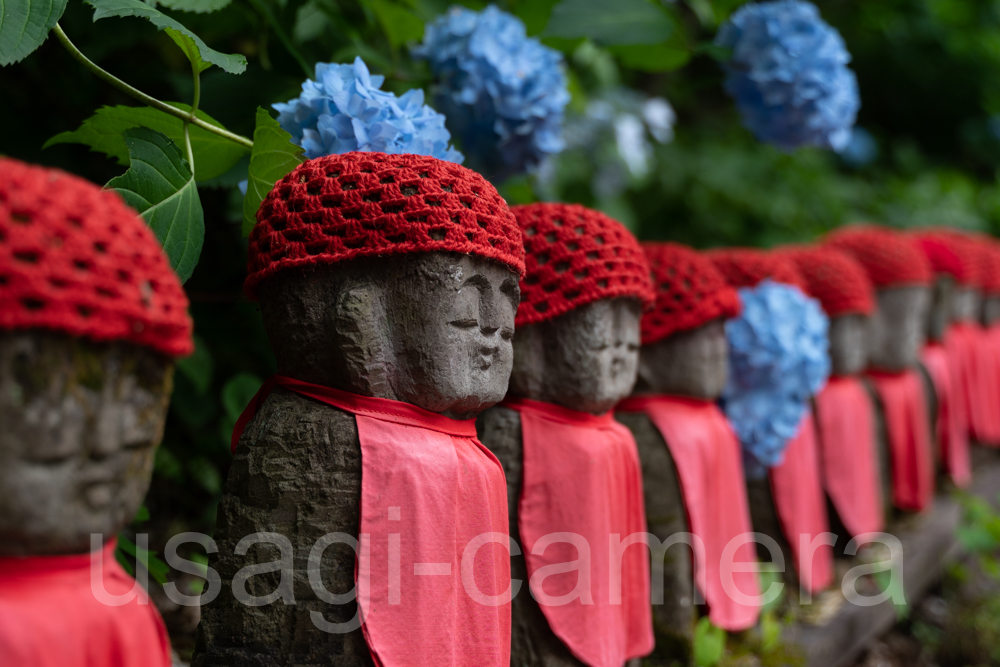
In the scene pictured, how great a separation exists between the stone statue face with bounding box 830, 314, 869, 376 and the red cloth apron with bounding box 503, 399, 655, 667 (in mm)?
1333

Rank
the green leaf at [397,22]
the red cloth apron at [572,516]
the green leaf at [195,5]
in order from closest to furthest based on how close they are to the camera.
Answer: the green leaf at [195,5]
the red cloth apron at [572,516]
the green leaf at [397,22]

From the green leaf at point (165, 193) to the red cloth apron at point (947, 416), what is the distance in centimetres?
290

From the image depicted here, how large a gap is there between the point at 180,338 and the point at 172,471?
4.40 ft

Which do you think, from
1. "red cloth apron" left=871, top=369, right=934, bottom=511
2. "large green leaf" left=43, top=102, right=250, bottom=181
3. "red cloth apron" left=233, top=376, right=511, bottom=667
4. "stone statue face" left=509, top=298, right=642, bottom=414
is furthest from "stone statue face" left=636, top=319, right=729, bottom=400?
"red cloth apron" left=871, top=369, right=934, bottom=511

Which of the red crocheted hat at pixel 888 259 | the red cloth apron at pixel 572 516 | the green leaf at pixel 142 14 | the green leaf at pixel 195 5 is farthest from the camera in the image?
the red crocheted hat at pixel 888 259

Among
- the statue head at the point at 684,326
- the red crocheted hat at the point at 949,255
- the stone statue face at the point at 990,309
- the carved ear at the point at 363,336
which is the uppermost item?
the carved ear at the point at 363,336

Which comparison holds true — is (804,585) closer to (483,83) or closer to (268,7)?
(483,83)

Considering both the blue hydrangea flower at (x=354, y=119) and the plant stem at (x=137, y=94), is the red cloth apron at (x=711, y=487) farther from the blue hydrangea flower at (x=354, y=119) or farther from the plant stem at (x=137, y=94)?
the plant stem at (x=137, y=94)

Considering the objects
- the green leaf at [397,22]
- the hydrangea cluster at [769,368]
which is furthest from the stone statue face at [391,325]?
the hydrangea cluster at [769,368]

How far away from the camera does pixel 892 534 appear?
300 cm

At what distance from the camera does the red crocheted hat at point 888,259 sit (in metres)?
2.76

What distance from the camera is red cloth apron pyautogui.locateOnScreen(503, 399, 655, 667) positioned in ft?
4.66

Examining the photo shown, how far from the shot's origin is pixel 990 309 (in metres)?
3.78

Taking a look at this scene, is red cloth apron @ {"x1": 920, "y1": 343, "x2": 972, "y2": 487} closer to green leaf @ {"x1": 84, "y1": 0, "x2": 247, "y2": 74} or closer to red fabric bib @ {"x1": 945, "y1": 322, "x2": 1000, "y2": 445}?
red fabric bib @ {"x1": 945, "y1": 322, "x2": 1000, "y2": 445}
